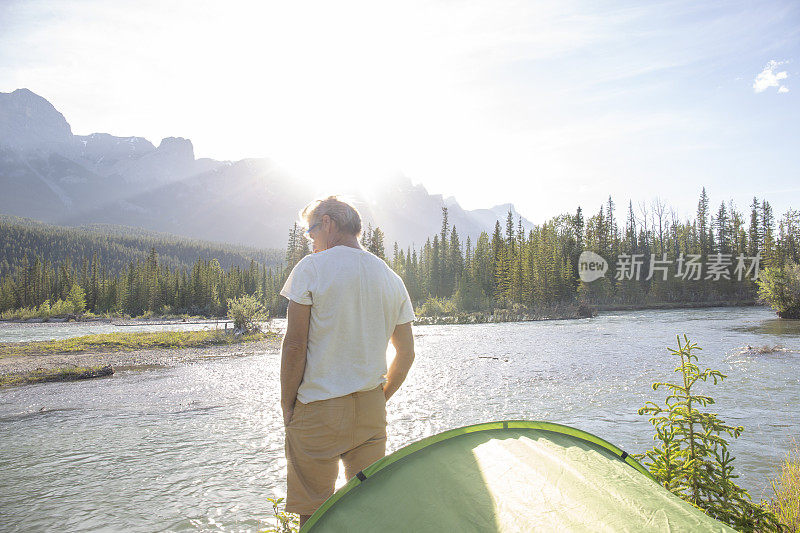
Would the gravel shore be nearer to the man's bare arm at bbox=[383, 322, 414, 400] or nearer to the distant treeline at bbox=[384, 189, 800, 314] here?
the man's bare arm at bbox=[383, 322, 414, 400]

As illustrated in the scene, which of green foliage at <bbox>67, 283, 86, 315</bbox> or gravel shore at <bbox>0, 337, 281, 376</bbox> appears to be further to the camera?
green foliage at <bbox>67, 283, 86, 315</bbox>

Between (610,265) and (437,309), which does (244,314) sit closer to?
(437,309)

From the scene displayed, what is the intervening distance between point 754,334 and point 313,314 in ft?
88.3

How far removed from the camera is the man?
244 cm

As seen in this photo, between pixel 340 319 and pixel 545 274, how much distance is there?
182 feet

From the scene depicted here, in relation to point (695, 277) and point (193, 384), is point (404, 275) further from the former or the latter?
point (193, 384)

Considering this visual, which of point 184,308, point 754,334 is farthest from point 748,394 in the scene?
point 184,308

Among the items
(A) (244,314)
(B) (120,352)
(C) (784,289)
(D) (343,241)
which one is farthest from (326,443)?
(C) (784,289)

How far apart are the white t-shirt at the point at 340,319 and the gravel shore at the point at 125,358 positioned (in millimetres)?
15295

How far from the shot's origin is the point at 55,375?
12.9 metres

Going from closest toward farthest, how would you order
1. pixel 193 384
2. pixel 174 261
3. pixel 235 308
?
pixel 193 384
pixel 235 308
pixel 174 261

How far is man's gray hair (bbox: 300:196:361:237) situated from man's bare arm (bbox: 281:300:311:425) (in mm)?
541

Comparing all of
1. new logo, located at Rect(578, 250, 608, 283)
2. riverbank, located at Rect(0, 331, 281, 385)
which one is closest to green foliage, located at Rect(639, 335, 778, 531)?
riverbank, located at Rect(0, 331, 281, 385)

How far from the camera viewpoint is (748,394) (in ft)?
33.1
